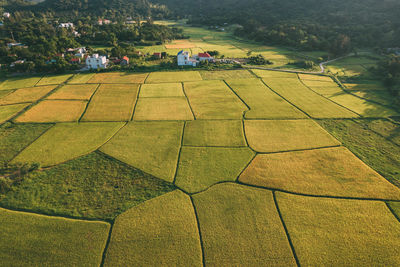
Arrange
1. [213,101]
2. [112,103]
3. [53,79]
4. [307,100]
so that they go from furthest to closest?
[53,79] → [307,100] → [213,101] → [112,103]

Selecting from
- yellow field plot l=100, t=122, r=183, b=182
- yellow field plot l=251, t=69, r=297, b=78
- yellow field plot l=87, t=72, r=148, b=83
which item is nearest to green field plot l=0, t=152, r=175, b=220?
yellow field plot l=100, t=122, r=183, b=182

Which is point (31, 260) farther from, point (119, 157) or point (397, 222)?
point (397, 222)

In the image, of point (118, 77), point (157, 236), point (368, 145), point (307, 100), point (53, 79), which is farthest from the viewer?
point (118, 77)

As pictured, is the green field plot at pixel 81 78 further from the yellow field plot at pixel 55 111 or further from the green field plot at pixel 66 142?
the green field plot at pixel 66 142

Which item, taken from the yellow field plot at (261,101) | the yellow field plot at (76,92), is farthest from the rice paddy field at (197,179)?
the yellow field plot at (76,92)

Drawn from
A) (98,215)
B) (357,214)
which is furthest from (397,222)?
(98,215)

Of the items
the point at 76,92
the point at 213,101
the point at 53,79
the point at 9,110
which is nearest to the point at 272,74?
the point at 213,101

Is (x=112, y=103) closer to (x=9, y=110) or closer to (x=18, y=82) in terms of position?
(x=9, y=110)
